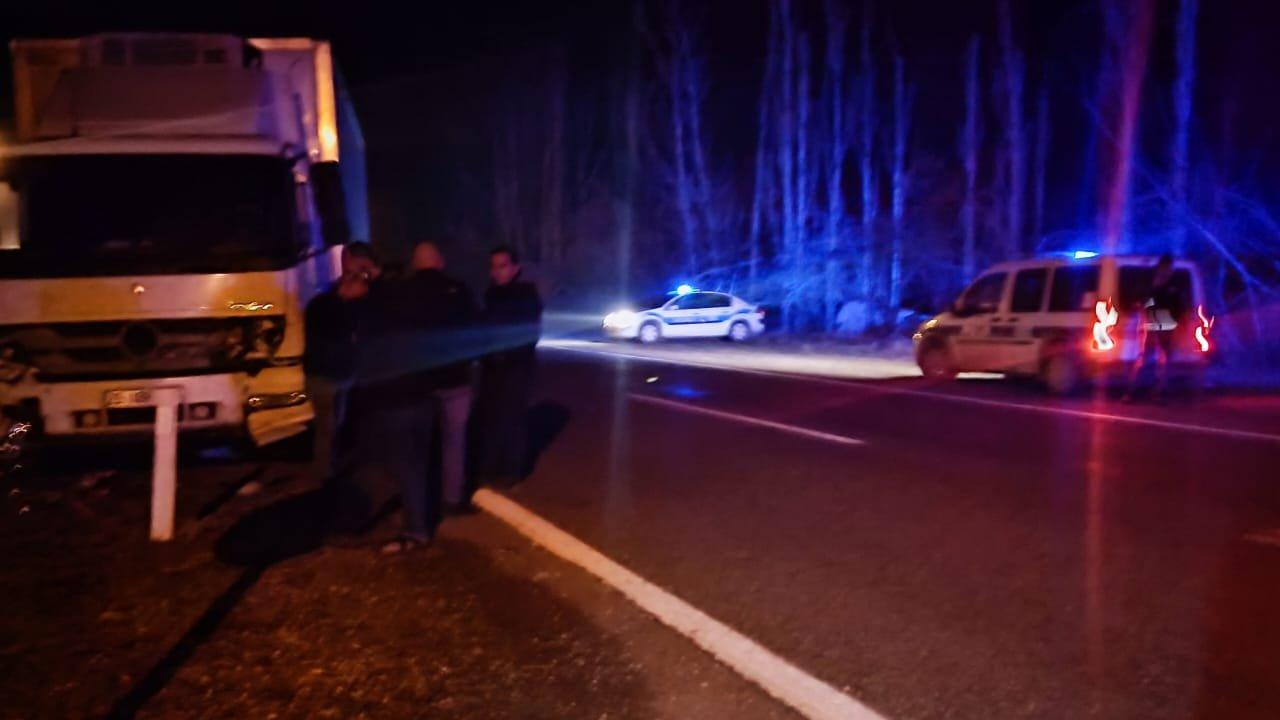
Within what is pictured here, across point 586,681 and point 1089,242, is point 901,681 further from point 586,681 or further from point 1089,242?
point 1089,242

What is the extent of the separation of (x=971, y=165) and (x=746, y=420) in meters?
19.7

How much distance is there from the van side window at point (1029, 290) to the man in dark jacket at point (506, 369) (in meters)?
8.53

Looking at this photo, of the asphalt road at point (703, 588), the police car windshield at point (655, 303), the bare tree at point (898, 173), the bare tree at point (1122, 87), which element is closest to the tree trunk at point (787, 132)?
the bare tree at point (898, 173)

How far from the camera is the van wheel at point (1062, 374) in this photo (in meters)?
14.1

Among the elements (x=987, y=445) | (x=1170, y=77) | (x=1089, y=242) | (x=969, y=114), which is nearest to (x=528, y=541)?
(x=987, y=445)

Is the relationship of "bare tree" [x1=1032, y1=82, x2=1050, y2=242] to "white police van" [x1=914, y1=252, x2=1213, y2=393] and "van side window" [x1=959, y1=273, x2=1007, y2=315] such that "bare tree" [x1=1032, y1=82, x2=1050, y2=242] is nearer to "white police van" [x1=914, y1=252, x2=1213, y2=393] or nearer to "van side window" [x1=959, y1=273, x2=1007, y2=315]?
"van side window" [x1=959, y1=273, x2=1007, y2=315]

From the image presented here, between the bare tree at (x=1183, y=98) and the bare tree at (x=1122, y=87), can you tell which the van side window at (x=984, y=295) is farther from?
the bare tree at (x=1122, y=87)

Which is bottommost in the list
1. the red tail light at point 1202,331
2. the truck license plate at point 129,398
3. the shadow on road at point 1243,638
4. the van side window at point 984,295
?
the shadow on road at point 1243,638

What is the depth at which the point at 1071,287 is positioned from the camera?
14219 millimetres

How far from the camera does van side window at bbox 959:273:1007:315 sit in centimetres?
1536

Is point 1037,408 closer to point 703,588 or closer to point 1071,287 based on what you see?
point 1071,287

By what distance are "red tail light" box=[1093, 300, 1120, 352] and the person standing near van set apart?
0.33 m

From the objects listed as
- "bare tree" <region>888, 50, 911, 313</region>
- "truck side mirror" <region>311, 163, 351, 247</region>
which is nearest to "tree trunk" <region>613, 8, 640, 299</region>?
"bare tree" <region>888, 50, 911, 313</region>

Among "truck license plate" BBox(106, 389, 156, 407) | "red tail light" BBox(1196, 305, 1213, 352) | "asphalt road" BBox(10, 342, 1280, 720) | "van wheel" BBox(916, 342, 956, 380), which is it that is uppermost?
"red tail light" BBox(1196, 305, 1213, 352)
